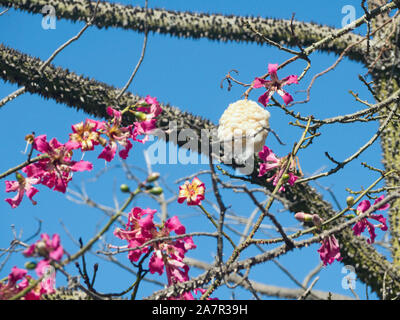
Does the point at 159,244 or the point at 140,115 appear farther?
the point at 140,115

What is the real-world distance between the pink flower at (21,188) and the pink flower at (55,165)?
0.03 meters

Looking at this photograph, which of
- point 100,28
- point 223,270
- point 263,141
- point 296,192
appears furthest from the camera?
point 100,28

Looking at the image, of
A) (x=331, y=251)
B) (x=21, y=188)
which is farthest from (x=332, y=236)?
(x=21, y=188)

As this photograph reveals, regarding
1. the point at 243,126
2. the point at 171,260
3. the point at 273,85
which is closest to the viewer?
the point at 171,260

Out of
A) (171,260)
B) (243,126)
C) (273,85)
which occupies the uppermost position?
(243,126)

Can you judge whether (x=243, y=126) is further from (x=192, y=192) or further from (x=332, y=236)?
(x=332, y=236)

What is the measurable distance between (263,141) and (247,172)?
75 centimetres

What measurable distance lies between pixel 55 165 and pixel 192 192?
400mm

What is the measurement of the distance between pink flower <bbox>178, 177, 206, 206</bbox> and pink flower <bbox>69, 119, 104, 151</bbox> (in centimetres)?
29

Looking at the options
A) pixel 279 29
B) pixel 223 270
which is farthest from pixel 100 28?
pixel 223 270

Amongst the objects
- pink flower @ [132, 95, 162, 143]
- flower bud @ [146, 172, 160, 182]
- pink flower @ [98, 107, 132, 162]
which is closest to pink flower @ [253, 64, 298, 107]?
pink flower @ [132, 95, 162, 143]

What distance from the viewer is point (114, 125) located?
1.46 m

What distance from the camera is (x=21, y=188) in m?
1.37
